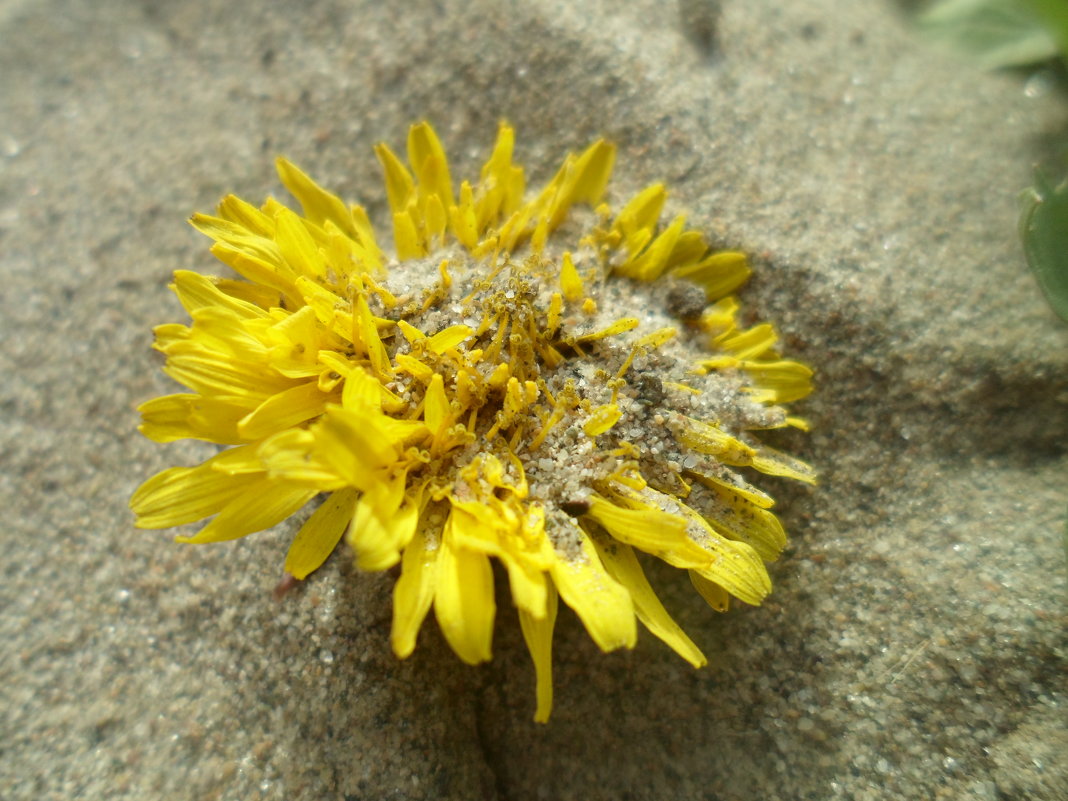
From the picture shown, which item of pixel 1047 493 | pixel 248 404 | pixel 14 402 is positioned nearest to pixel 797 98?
pixel 1047 493

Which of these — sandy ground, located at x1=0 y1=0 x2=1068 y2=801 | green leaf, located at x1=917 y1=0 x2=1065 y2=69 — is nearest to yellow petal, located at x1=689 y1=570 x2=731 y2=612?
sandy ground, located at x1=0 y1=0 x2=1068 y2=801

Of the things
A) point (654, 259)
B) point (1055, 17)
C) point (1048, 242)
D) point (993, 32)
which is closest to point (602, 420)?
point (654, 259)

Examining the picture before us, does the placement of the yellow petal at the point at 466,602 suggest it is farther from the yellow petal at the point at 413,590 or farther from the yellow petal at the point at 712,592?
the yellow petal at the point at 712,592

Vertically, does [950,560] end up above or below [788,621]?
above

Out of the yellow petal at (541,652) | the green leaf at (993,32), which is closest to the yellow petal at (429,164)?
the yellow petal at (541,652)

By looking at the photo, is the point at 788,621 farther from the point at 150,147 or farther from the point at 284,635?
the point at 150,147

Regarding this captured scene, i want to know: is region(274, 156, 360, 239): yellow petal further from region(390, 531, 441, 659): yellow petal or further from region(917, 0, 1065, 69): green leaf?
region(917, 0, 1065, 69): green leaf
